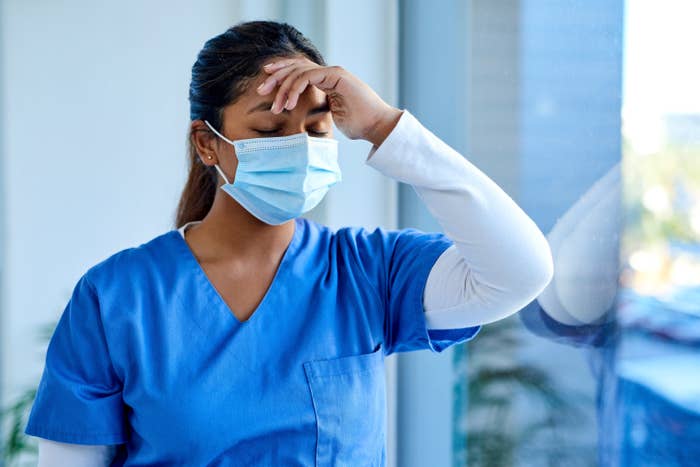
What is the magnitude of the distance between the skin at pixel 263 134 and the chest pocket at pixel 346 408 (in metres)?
0.18

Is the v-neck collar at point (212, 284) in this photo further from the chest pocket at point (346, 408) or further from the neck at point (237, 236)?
the chest pocket at point (346, 408)

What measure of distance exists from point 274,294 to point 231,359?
14cm

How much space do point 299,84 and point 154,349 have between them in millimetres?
479

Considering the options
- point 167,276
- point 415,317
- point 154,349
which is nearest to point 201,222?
point 167,276

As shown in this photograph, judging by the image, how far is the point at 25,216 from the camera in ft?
8.23

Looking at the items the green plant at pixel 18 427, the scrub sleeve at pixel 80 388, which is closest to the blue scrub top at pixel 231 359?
the scrub sleeve at pixel 80 388

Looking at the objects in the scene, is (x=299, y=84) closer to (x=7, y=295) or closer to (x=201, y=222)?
(x=201, y=222)

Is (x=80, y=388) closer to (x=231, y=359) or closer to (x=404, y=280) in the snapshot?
(x=231, y=359)

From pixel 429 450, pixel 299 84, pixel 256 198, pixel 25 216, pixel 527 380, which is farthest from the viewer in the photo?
pixel 25 216

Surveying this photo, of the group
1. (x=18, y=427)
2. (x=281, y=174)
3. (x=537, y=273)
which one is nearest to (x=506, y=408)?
(x=537, y=273)

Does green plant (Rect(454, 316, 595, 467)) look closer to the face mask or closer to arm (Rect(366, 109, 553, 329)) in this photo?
arm (Rect(366, 109, 553, 329))

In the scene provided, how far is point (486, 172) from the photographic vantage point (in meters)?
1.81

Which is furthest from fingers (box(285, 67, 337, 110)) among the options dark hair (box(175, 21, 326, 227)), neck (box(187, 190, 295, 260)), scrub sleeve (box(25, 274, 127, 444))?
Result: scrub sleeve (box(25, 274, 127, 444))

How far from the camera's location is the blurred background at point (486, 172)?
1191 millimetres
